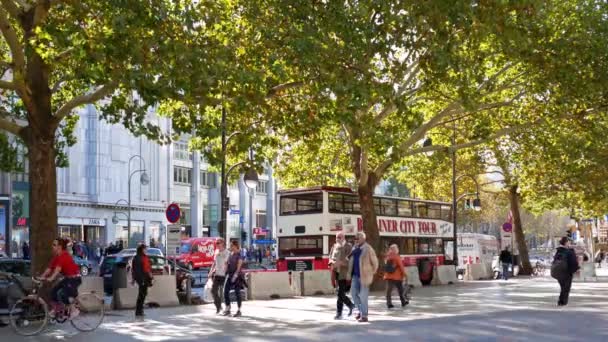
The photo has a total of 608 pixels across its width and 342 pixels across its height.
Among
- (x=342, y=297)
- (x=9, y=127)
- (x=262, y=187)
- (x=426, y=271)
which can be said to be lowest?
(x=342, y=297)

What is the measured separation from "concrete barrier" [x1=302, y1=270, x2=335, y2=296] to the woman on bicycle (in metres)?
12.7

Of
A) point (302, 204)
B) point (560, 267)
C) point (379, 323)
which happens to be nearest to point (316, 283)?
point (302, 204)

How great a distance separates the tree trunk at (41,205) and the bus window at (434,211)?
21.8m

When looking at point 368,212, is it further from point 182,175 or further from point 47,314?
point 182,175

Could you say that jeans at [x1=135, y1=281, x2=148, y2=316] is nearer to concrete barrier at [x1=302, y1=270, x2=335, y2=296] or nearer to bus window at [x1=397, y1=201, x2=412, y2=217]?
concrete barrier at [x1=302, y1=270, x2=335, y2=296]

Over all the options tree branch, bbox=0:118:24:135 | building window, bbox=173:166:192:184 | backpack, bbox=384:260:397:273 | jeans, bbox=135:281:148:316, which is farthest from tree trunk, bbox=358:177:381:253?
building window, bbox=173:166:192:184

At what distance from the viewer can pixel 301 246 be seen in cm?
3155

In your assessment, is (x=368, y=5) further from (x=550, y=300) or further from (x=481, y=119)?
(x=481, y=119)

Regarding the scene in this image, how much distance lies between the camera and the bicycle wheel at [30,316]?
1482 centimetres

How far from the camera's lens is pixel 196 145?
82.6ft

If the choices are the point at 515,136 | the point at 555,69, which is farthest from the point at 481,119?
the point at 555,69

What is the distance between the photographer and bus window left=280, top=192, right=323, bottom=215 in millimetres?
30922

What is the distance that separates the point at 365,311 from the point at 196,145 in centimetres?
1026

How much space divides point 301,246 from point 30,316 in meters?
17.4
